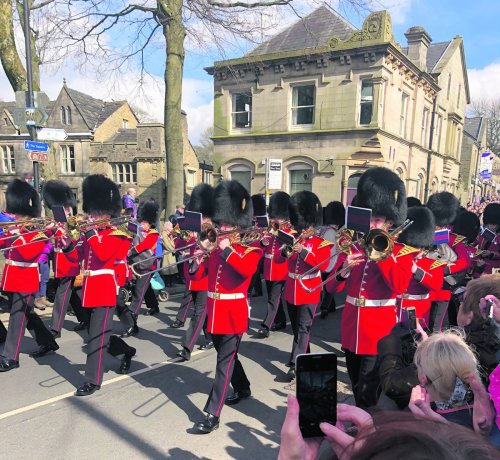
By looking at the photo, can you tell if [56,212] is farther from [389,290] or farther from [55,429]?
[389,290]

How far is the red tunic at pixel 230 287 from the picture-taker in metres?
3.72

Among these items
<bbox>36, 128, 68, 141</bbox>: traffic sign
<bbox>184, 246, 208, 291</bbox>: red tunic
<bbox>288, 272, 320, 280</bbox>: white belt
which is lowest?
<bbox>184, 246, 208, 291</bbox>: red tunic

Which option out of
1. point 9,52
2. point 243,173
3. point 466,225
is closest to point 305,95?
point 243,173

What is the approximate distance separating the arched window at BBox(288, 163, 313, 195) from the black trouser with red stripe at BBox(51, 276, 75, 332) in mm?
12574

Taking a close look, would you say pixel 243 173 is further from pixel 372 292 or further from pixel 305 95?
pixel 372 292

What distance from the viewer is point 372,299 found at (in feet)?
11.8

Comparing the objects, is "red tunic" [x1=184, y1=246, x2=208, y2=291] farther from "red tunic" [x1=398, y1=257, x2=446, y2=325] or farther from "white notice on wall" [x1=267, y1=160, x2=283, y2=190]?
"white notice on wall" [x1=267, y1=160, x2=283, y2=190]

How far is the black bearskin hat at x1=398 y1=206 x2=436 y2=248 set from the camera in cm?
452

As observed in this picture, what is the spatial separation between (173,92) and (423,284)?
7795mm

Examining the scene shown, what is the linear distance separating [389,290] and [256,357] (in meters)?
2.29

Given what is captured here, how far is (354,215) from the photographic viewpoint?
346cm

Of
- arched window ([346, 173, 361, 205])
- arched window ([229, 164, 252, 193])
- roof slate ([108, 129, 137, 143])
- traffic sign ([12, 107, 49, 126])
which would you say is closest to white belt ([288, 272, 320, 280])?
traffic sign ([12, 107, 49, 126])

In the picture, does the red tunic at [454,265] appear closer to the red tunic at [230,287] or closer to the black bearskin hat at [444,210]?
the black bearskin hat at [444,210]

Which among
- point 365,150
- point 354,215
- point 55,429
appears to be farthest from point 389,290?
point 365,150
